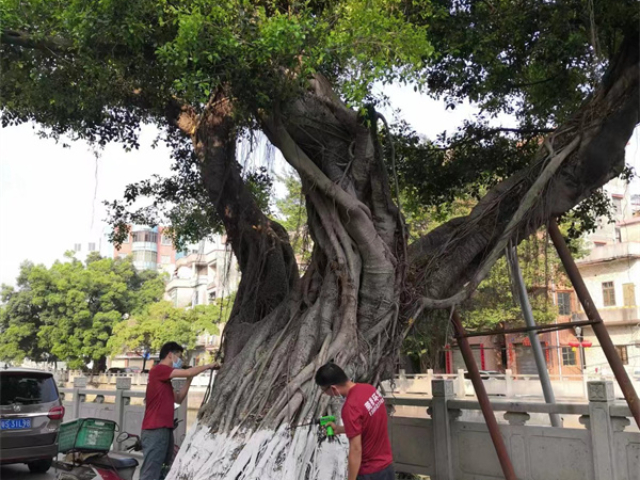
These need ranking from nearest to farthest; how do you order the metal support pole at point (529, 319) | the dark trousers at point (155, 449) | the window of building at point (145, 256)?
the dark trousers at point (155, 449), the metal support pole at point (529, 319), the window of building at point (145, 256)

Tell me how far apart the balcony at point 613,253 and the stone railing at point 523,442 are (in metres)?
22.2

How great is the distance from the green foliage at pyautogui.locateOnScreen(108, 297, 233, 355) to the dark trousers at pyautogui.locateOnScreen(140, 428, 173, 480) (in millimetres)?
23440

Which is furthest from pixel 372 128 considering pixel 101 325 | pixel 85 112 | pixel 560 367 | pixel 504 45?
pixel 101 325

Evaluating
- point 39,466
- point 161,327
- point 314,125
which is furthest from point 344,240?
point 161,327

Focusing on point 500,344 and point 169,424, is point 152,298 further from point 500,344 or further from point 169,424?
point 169,424

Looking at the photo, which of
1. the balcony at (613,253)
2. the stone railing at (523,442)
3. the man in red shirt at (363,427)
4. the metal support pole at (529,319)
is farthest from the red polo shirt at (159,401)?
the balcony at (613,253)

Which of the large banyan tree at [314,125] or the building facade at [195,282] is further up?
the building facade at [195,282]

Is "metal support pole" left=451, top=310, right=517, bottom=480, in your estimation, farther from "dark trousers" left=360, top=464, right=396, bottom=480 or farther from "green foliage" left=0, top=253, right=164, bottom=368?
"green foliage" left=0, top=253, right=164, bottom=368

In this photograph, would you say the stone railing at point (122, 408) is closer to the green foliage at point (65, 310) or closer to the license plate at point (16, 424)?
the license plate at point (16, 424)

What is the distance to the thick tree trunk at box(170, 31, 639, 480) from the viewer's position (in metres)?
4.60

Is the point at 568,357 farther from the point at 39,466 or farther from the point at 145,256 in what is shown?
the point at 145,256

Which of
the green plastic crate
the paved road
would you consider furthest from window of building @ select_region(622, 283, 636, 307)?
the green plastic crate

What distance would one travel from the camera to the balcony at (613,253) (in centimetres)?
2594

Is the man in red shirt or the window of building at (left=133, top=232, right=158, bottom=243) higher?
the window of building at (left=133, top=232, right=158, bottom=243)
